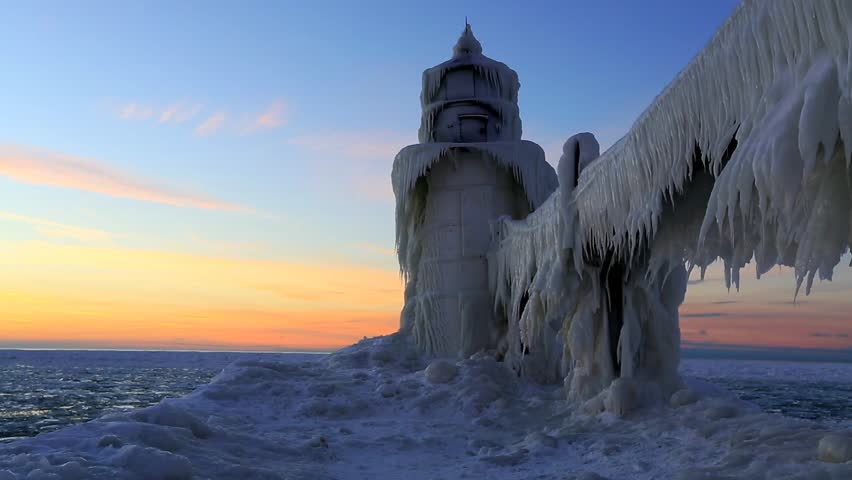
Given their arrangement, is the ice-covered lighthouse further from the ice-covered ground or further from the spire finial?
the ice-covered ground

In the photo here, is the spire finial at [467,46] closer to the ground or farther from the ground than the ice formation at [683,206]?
farther from the ground

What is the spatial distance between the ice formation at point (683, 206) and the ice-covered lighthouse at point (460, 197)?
14.4 inches

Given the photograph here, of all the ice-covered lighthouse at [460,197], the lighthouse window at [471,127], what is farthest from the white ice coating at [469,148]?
the lighthouse window at [471,127]

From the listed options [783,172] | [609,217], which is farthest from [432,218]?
[783,172]

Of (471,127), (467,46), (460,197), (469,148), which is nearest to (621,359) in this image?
(460,197)

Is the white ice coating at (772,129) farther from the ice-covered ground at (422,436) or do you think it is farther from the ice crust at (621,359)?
the ice-covered ground at (422,436)

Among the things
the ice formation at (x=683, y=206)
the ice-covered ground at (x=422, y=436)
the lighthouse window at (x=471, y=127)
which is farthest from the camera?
the lighthouse window at (x=471, y=127)

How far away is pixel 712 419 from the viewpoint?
607cm

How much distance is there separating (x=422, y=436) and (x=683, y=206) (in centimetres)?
422

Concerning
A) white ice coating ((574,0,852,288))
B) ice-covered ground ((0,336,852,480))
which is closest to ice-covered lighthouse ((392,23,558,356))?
ice-covered ground ((0,336,852,480))

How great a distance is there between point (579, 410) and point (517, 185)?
680cm

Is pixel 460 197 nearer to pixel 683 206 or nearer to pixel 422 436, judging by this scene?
pixel 422 436

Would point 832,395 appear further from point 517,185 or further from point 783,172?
point 783,172

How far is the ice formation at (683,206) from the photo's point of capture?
3211 millimetres
